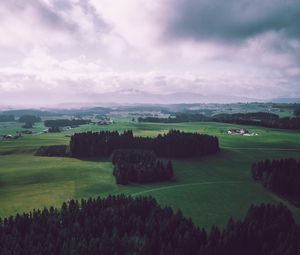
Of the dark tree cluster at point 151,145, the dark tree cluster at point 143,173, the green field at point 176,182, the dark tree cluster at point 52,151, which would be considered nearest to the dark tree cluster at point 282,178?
the green field at point 176,182

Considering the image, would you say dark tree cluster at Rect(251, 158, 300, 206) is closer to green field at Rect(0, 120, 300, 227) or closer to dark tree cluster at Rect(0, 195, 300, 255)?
green field at Rect(0, 120, 300, 227)

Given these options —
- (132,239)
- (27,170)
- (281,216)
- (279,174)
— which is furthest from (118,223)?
(27,170)

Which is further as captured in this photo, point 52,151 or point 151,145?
point 151,145

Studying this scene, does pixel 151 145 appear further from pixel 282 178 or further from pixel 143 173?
pixel 282 178

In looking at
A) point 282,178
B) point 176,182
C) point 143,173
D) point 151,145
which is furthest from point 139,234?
point 151,145

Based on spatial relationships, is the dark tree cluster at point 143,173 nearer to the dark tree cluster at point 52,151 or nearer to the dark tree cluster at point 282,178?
the dark tree cluster at point 282,178
